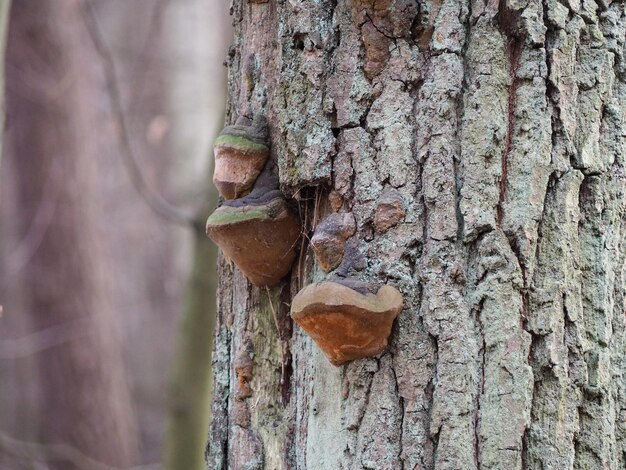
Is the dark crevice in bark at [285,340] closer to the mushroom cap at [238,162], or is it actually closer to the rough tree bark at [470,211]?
the rough tree bark at [470,211]

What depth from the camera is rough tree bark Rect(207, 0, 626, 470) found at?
42.5 inches

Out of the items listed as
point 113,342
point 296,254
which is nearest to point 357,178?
point 296,254

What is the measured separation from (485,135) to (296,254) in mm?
377

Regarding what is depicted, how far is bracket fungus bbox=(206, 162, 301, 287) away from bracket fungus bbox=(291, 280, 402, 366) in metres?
0.18

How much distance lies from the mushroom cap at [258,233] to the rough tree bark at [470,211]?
0.12 ft

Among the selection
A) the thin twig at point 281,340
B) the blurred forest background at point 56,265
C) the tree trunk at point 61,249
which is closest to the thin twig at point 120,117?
the blurred forest background at point 56,265

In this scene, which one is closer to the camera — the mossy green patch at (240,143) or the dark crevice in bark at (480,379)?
the dark crevice in bark at (480,379)

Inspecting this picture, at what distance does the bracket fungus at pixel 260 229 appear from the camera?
1.20 metres

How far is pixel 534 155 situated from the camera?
1.12 metres

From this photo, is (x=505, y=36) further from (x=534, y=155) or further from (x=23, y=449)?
(x=23, y=449)

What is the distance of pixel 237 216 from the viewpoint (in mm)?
1196

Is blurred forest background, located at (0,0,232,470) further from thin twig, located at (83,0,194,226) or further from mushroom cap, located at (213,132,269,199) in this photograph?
mushroom cap, located at (213,132,269,199)

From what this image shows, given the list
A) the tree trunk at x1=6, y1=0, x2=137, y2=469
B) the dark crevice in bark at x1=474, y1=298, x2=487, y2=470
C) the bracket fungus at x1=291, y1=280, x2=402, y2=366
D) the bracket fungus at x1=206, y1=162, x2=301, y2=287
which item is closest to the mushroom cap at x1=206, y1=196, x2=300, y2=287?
the bracket fungus at x1=206, y1=162, x2=301, y2=287

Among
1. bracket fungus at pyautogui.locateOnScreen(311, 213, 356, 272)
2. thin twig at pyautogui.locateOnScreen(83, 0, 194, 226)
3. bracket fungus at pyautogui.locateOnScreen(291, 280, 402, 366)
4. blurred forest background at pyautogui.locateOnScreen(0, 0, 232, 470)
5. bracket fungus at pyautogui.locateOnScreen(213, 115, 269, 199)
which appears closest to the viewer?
bracket fungus at pyautogui.locateOnScreen(291, 280, 402, 366)
